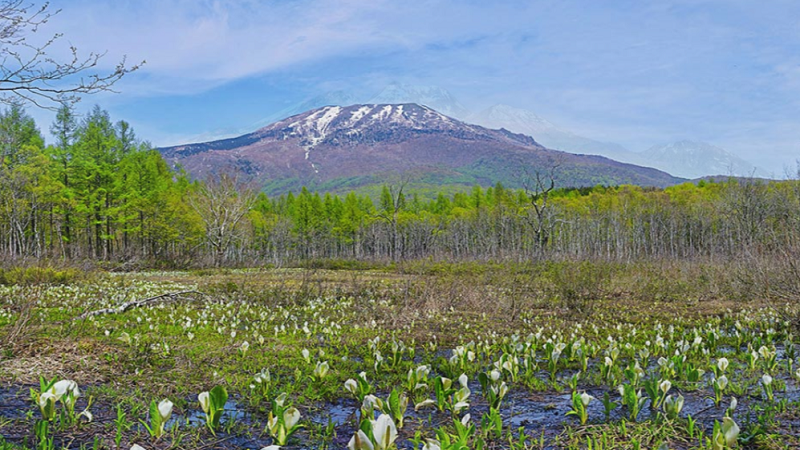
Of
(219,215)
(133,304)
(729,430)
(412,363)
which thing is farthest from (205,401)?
(219,215)

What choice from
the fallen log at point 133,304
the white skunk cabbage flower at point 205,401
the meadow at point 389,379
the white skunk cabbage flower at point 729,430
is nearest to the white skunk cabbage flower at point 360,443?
the meadow at point 389,379

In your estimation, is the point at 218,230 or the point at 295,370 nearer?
the point at 295,370

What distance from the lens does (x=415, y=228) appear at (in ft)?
262

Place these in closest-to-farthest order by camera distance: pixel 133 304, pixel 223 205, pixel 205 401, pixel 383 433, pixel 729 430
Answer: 1. pixel 383 433
2. pixel 729 430
3. pixel 205 401
4. pixel 133 304
5. pixel 223 205

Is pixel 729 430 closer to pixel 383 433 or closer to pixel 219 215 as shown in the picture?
pixel 383 433

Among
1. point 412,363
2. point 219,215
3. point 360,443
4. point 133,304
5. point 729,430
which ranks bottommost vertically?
point 412,363

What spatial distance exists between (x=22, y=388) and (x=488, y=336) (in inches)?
281

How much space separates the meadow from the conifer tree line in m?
4.19

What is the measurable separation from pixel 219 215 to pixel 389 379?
1445 inches

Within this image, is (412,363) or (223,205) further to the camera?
(223,205)

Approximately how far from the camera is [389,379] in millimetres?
6488

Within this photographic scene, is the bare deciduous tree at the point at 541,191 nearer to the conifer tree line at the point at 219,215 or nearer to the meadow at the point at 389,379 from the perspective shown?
the conifer tree line at the point at 219,215

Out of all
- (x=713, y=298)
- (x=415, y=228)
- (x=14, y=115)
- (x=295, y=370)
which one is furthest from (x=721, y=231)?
(x=14, y=115)

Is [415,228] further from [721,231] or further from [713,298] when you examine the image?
[713,298]
